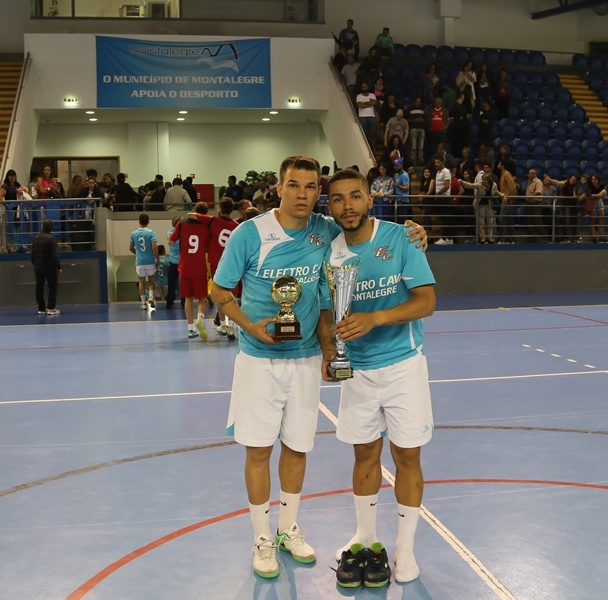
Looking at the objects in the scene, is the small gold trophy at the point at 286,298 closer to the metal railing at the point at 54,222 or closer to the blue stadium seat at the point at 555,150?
the metal railing at the point at 54,222

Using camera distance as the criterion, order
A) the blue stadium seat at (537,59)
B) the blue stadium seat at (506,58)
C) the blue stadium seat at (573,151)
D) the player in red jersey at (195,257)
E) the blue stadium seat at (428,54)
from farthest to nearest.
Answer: the blue stadium seat at (537,59) → the blue stadium seat at (506,58) → the blue stadium seat at (428,54) → the blue stadium seat at (573,151) → the player in red jersey at (195,257)

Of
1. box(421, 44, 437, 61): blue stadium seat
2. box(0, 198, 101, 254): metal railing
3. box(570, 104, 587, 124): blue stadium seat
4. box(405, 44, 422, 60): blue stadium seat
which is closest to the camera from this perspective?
box(0, 198, 101, 254): metal railing

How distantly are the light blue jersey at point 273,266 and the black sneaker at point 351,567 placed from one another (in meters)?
0.94

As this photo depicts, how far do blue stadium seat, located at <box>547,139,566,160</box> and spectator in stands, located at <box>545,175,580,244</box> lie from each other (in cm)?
286

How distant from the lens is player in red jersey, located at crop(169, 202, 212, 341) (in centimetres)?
1132

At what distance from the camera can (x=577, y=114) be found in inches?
951

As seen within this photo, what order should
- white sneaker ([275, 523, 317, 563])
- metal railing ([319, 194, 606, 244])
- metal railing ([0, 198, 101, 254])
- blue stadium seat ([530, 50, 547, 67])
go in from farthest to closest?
blue stadium seat ([530, 50, 547, 67]) → metal railing ([319, 194, 606, 244]) → metal railing ([0, 198, 101, 254]) → white sneaker ([275, 523, 317, 563])

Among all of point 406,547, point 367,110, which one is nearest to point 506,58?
point 367,110

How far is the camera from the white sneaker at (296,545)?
4031 mm

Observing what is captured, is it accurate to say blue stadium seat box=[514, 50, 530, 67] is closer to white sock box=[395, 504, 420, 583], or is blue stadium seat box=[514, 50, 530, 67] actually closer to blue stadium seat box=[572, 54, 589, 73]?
blue stadium seat box=[572, 54, 589, 73]

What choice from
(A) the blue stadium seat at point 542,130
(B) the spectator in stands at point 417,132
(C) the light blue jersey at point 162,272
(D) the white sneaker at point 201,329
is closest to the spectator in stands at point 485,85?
(A) the blue stadium seat at point 542,130

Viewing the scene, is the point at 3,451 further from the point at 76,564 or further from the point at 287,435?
the point at 287,435

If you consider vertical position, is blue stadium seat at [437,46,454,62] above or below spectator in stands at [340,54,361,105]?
above

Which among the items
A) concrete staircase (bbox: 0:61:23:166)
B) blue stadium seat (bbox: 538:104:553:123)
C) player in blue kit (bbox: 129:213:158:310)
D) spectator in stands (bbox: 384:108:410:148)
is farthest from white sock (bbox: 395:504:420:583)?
blue stadium seat (bbox: 538:104:553:123)
